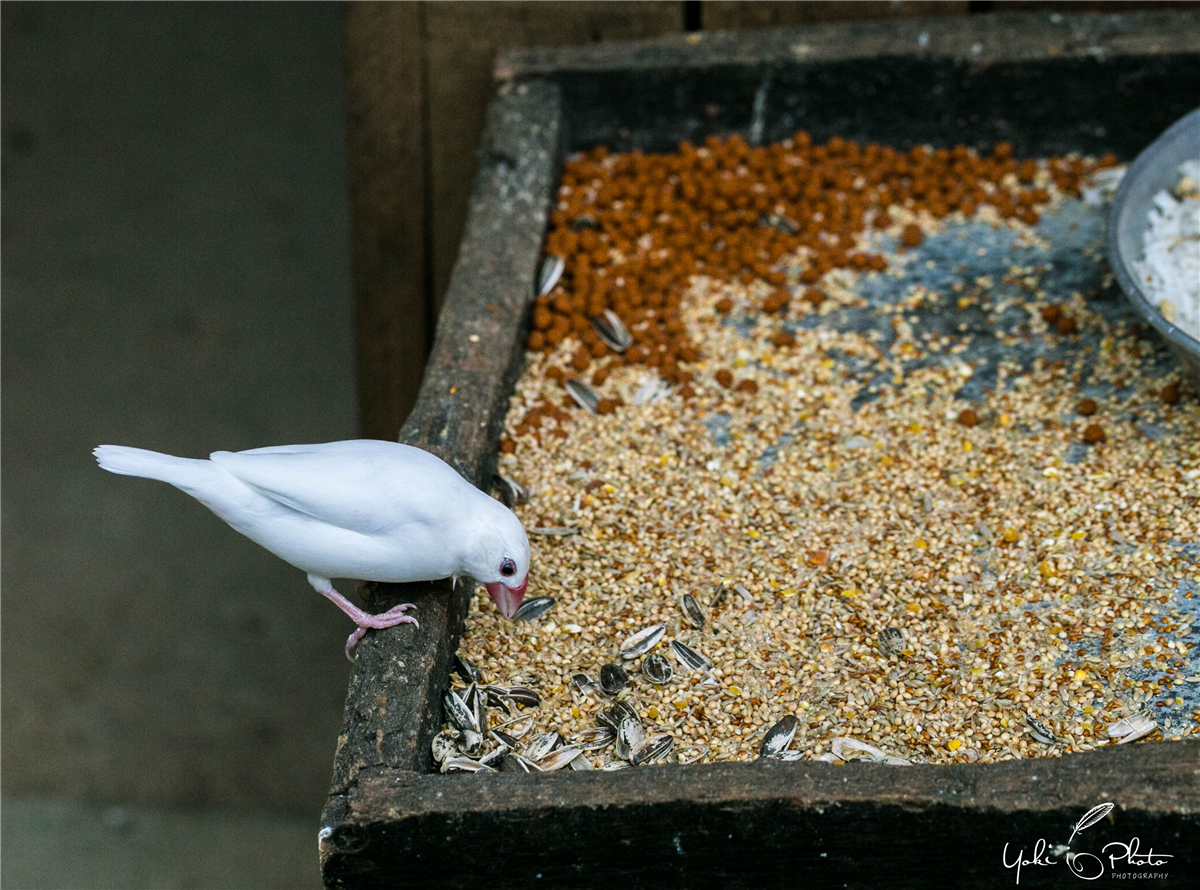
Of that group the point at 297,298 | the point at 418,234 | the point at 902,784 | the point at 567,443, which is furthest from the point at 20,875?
the point at 902,784

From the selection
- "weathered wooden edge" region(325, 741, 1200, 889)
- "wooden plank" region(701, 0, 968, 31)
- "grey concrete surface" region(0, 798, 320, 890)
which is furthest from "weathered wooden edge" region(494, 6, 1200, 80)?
"grey concrete surface" region(0, 798, 320, 890)

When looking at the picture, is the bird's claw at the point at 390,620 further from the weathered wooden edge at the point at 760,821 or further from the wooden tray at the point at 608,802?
the weathered wooden edge at the point at 760,821

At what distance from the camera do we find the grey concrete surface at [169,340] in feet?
18.9

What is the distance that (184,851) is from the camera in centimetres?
524

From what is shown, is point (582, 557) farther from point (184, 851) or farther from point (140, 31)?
point (140, 31)

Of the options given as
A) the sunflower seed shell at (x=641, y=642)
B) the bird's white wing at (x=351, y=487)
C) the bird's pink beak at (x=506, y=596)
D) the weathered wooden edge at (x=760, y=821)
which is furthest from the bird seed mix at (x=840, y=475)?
the bird's white wing at (x=351, y=487)

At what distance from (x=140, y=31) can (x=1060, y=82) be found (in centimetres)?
452

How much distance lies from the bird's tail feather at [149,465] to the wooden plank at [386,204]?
1994 millimetres

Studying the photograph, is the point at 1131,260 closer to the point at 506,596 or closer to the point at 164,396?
the point at 506,596

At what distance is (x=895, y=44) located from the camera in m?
3.46

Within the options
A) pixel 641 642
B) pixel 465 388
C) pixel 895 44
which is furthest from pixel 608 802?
pixel 895 44

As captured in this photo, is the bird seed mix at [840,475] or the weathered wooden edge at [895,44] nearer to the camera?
the bird seed mix at [840,475]

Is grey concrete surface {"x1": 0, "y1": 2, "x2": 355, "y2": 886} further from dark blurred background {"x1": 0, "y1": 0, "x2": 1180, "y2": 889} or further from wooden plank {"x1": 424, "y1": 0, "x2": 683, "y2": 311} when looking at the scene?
wooden plank {"x1": 424, "y1": 0, "x2": 683, "y2": 311}

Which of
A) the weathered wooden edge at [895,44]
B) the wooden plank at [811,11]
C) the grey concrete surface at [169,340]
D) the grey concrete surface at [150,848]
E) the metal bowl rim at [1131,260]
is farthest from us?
the grey concrete surface at [169,340]
